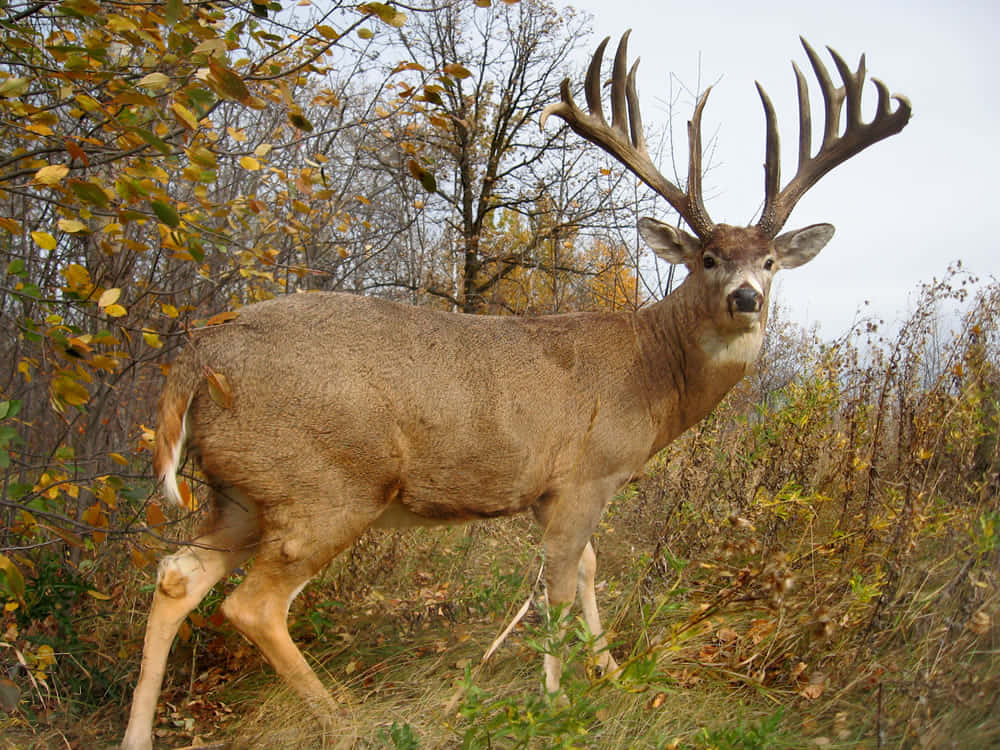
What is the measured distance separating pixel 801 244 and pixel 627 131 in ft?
4.62

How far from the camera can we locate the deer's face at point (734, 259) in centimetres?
448

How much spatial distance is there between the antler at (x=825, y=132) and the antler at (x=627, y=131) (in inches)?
16.8

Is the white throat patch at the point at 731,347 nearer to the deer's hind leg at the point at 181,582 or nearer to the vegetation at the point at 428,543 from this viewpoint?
the vegetation at the point at 428,543

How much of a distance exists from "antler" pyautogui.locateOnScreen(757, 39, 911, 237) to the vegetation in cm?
120

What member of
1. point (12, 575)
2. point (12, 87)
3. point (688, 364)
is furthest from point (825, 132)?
point (12, 575)

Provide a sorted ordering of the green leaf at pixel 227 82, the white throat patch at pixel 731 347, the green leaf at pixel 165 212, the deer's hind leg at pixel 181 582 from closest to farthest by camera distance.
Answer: the green leaf at pixel 227 82 < the green leaf at pixel 165 212 < the deer's hind leg at pixel 181 582 < the white throat patch at pixel 731 347

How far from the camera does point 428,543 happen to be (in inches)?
247

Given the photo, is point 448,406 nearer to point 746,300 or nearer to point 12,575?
point 746,300

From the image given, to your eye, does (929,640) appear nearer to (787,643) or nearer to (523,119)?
(787,643)

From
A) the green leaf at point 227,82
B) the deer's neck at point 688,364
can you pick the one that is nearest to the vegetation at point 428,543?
the green leaf at point 227,82

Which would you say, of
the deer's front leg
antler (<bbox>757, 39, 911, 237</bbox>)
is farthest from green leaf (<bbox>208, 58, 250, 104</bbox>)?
antler (<bbox>757, 39, 911, 237</bbox>)

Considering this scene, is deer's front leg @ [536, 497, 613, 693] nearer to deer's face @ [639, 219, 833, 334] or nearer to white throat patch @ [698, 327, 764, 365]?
white throat patch @ [698, 327, 764, 365]

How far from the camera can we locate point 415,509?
4168 millimetres

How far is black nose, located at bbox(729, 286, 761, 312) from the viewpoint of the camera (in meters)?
4.33
